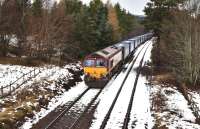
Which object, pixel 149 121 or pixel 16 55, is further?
pixel 16 55

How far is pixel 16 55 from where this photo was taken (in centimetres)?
5262

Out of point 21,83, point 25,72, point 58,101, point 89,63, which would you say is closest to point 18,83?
point 21,83

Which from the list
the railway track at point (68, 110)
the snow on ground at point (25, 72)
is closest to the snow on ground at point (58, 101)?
the railway track at point (68, 110)

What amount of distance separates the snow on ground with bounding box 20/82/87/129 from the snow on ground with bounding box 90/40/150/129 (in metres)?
2.29

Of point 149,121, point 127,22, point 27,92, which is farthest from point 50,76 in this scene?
point 127,22

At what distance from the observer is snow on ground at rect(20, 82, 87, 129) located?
82.6 feet

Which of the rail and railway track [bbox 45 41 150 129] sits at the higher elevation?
the rail

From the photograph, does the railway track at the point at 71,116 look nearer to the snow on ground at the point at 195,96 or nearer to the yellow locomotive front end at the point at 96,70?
the yellow locomotive front end at the point at 96,70

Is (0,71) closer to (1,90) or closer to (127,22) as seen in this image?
(1,90)

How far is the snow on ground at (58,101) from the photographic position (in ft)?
82.6

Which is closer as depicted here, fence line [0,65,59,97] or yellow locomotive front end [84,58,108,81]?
fence line [0,65,59,97]

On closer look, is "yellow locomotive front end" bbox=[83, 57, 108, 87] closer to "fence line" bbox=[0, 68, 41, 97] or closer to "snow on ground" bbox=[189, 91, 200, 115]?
"fence line" bbox=[0, 68, 41, 97]

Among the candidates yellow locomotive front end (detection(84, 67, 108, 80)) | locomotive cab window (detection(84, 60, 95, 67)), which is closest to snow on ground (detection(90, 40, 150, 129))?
yellow locomotive front end (detection(84, 67, 108, 80))

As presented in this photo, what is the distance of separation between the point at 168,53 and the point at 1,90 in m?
21.9
